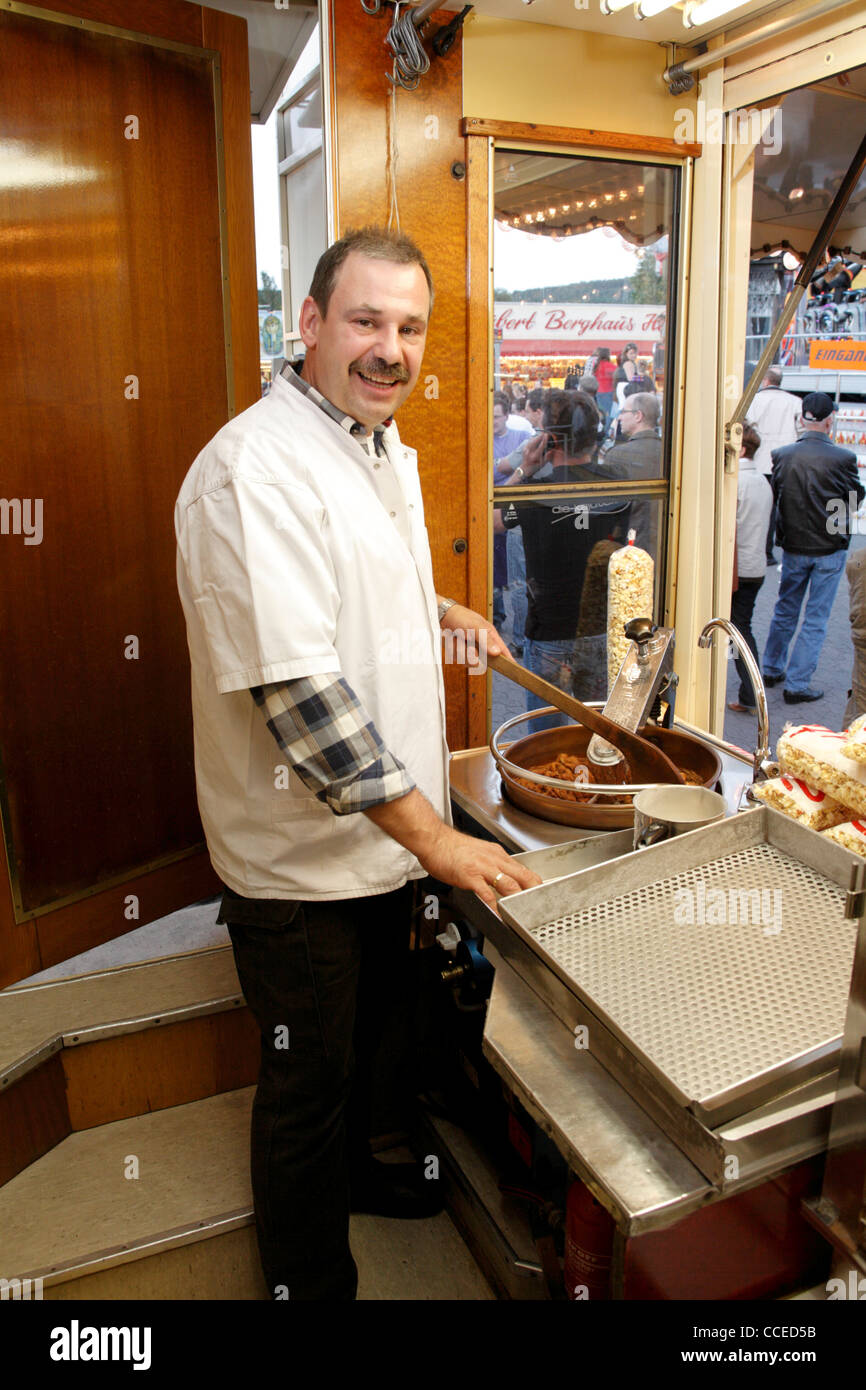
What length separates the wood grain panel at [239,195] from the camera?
91.7 inches

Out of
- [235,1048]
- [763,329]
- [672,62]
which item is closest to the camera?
[235,1048]

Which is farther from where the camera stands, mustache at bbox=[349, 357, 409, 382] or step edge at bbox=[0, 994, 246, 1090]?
step edge at bbox=[0, 994, 246, 1090]

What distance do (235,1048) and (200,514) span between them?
4.71ft

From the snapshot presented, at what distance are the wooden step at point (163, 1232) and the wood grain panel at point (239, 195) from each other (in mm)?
1824

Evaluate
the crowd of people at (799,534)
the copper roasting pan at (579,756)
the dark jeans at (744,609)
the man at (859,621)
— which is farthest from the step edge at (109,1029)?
the dark jeans at (744,609)

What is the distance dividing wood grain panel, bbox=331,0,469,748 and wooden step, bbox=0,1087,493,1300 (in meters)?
1.35

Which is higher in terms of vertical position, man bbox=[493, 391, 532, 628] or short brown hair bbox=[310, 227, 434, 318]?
short brown hair bbox=[310, 227, 434, 318]

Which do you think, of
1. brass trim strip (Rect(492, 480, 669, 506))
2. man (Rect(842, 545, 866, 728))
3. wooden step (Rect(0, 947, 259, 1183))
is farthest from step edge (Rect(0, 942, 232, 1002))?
man (Rect(842, 545, 866, 728))

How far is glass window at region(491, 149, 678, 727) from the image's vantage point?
269 centimetres

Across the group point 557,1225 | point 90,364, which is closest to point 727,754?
point 557,1225

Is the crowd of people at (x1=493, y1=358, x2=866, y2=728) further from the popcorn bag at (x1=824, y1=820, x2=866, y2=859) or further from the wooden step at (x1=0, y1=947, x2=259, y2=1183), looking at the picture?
the popcorn bag at (x1=824, y1=820, x2=866, y2=859)

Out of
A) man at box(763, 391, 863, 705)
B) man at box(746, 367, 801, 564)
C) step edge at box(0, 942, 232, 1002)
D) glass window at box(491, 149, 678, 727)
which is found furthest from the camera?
man at box(746, 367, 801, 564)

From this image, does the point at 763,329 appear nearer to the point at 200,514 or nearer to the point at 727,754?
the point at 727,754

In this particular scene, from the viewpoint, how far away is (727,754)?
2.25m
